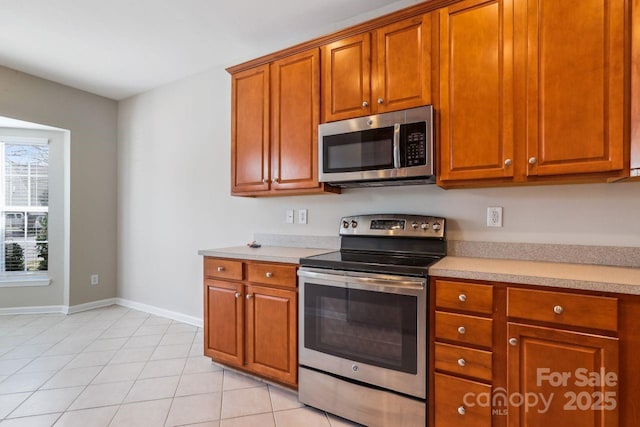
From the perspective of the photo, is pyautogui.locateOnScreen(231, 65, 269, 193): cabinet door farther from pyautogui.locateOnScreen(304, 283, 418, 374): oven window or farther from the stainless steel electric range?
pyautogui.locateOnScreen(304, 283, 418, 374): oven window

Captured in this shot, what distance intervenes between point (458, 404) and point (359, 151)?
58.7 inches

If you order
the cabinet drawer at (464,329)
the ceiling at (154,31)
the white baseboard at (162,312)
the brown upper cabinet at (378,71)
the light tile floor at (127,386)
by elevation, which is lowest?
the light tile floor at (127,386)

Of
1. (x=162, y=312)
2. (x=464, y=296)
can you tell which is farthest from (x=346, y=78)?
(x=162, y=312)

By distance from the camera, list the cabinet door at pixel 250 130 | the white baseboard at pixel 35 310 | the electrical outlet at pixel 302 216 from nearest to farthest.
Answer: the cabinet door at pixel 250 130 → the electrical outlet at pixel 302 216 → the white baseboard at pixel 35 310

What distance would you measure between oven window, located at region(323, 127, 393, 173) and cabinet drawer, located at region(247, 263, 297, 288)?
727 mm

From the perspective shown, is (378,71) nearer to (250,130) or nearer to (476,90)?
(476,90)

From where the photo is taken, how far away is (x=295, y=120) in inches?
93.6

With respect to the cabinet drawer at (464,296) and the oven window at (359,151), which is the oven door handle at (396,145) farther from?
the cabinet drawer at (464,296)

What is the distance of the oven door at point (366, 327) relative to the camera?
163cm

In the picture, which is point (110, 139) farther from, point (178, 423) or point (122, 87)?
point (178, 423)

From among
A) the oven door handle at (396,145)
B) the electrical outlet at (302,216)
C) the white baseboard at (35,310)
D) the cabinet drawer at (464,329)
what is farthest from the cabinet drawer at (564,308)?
the white baseboard at (35,310)

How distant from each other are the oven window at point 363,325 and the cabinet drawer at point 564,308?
448mm

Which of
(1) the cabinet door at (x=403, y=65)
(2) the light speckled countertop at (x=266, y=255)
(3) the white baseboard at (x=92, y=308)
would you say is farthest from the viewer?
(3) the white baseboard at (x=92, y=308)

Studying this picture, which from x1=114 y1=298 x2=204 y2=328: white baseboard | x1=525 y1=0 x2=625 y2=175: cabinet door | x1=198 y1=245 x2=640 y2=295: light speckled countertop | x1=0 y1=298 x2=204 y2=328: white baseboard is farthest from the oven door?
x1=0 y1=298 x2=204 y2=328: white baseboard
